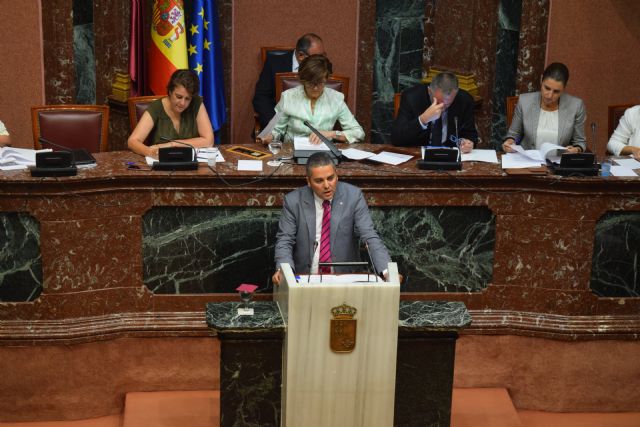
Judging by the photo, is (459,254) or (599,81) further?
(599,81)

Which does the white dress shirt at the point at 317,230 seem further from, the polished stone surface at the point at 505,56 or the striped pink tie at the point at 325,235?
the polished stone surface at the point at 505,56

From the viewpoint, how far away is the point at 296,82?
6.69 m

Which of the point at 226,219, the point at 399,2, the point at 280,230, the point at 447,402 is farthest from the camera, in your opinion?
the point at 399,2

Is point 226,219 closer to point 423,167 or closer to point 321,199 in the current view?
point 321,199

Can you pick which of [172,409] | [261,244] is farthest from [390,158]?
[172,409]

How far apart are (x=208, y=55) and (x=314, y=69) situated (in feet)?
7.10

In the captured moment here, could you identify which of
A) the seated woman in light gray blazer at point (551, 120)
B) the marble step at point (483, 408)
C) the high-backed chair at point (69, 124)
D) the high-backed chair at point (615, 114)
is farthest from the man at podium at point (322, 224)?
the high-backed chair at point (615, 114)

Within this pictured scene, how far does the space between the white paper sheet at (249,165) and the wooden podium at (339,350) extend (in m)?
1.24

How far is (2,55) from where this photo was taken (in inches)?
274

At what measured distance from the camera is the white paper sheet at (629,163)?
5385 mm

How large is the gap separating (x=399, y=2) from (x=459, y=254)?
3153 millimetres

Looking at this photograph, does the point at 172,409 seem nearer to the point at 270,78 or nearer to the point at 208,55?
the point at 270,78

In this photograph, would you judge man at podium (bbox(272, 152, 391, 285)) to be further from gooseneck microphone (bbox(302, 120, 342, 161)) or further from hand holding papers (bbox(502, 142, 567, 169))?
hand holding papers (bbox(502, 142, 567, 169))

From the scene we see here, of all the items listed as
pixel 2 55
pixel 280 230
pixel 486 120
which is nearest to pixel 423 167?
pixel 280 230
